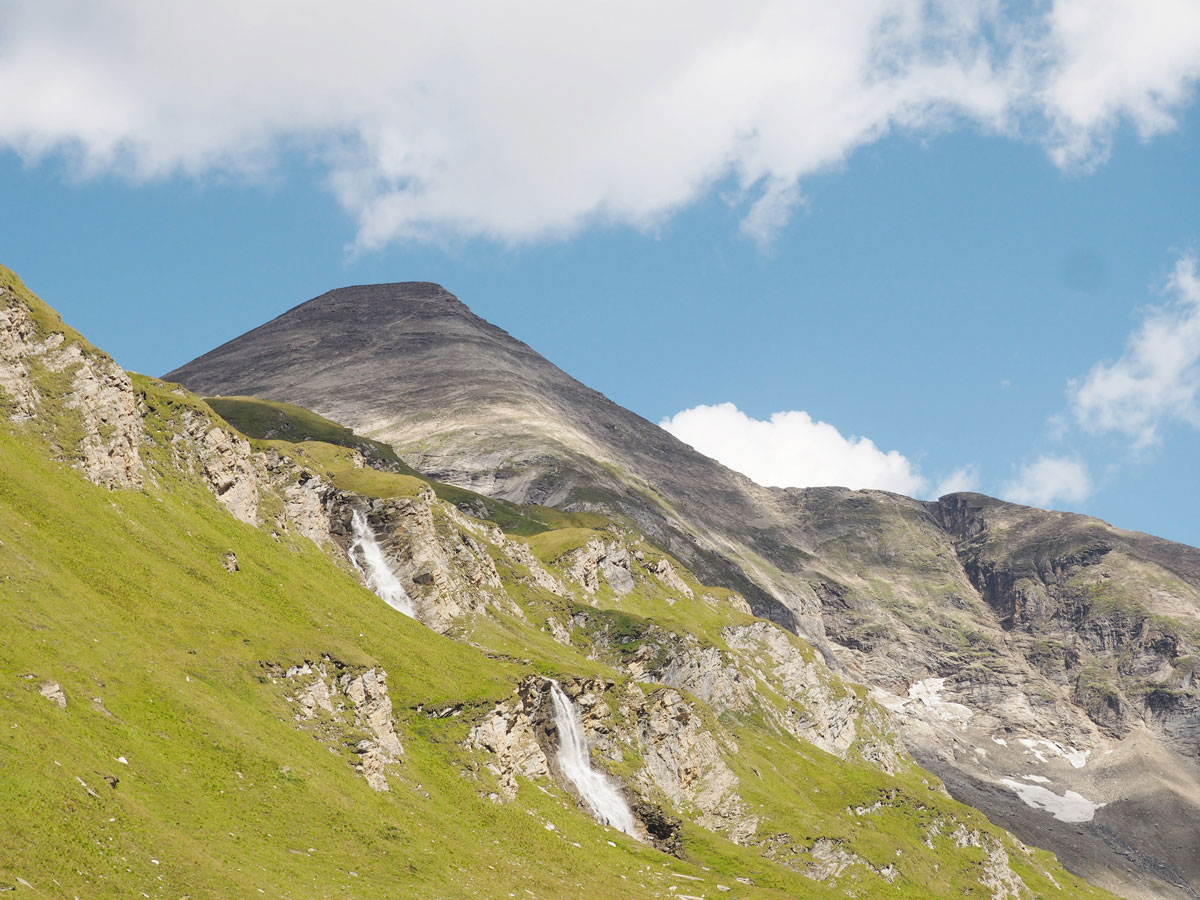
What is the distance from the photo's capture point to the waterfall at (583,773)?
99688 mm

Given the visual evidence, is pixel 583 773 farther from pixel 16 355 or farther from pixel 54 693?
pixel 16 355

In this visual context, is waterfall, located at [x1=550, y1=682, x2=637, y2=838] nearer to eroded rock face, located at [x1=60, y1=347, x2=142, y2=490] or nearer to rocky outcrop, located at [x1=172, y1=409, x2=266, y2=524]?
rocky outcrop, located at [x1=172, y1=409, x2=266, y2=524]

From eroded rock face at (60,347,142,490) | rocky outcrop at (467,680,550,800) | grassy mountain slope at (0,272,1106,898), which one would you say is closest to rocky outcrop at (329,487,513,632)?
grassy mountain slope at (0,272,1106,898)

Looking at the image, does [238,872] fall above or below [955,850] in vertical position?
below

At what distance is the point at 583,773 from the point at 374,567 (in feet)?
129

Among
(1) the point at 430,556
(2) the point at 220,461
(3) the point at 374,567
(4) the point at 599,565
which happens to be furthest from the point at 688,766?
(2) the point at 220,461

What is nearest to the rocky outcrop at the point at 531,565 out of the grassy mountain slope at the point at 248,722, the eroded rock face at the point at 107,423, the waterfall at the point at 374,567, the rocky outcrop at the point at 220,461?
the grassy mountain slope at the point at 248,722

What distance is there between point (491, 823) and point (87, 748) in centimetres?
3355

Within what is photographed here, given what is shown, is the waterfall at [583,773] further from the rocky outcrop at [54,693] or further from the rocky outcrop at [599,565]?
the rocky outcrop at [599,565]

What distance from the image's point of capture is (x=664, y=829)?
10175cm

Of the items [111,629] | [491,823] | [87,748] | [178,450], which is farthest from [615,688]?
[87,748]

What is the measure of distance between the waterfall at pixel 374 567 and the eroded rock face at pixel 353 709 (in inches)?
1417

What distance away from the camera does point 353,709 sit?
80.1 meters

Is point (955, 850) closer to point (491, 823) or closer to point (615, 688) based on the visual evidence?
point (615, 688)
